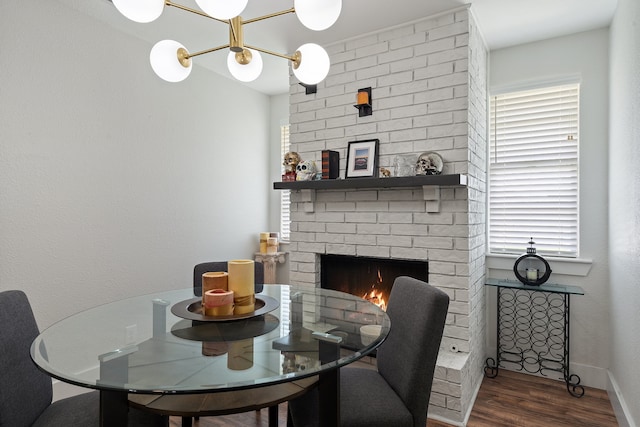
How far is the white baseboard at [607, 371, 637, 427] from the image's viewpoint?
201 cm

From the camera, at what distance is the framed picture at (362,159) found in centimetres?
278

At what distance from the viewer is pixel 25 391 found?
52.0 inches

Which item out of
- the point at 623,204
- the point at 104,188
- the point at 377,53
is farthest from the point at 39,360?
the point at 623,204

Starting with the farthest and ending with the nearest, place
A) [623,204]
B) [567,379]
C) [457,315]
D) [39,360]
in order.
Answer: [567,379]
[457,315]
[623,204]
[39,360]

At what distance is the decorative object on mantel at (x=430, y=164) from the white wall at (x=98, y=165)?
212cm

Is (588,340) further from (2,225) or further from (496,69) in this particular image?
(2,225)

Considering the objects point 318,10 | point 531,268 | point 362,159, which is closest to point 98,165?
point 362,159

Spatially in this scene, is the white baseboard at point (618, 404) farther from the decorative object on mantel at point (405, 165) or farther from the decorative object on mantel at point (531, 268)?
the decorative object on mantel at point (405, 165)

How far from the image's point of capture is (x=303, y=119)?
123 inches

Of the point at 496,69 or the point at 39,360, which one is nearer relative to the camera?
the point at 39,360

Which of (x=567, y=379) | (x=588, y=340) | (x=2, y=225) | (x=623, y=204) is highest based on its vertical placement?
(x=623, y=204)

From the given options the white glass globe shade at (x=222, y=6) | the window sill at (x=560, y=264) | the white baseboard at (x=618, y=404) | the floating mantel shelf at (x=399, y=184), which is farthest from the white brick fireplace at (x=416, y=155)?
the white glass globe shade at (x=222, y=6)

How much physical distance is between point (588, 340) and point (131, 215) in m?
3.63

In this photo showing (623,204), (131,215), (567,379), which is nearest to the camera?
(623,204)
